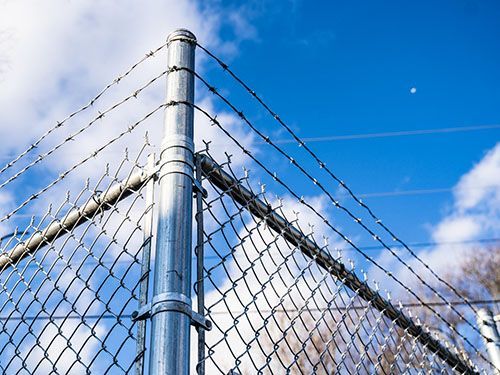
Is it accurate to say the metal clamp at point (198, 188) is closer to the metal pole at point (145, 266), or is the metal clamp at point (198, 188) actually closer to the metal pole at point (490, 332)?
the metal pole at point (145, 266)

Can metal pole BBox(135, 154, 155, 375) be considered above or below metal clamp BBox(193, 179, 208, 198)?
below

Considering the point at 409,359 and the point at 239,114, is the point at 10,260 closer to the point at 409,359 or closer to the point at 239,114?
the point at 239,114

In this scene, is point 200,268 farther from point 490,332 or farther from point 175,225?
point 490,332

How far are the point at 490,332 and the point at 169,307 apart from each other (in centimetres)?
211

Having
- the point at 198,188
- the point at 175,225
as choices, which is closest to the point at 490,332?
the point at 198,188

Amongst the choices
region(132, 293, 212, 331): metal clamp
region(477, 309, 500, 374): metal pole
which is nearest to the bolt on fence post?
region(132, 293, 212, 331): metal clamp

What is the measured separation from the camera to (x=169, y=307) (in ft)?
3.39

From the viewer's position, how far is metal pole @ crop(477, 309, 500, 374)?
2586 millimetres

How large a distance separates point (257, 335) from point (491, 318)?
5.79 feet

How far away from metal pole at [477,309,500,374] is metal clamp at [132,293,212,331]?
1965 millimetres

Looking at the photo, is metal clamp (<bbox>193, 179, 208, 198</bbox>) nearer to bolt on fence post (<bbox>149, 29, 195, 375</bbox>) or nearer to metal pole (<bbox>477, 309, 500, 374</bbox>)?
bolt on fence post (<bbox>149, 29, 195, 375</bbox>)

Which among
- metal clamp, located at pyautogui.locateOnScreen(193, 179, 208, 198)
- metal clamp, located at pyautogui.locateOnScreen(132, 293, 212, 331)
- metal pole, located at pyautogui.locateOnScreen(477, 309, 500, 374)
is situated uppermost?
metal pole, located at pyautogui.locateOnScreen(477, 309, 500, 374)

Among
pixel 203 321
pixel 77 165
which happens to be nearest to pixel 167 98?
pixel 77 165

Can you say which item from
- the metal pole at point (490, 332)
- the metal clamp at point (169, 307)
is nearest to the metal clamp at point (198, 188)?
the metal clamp at point (169, 307)
